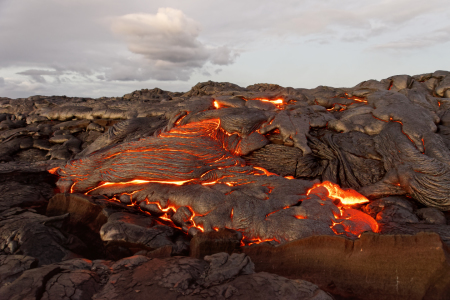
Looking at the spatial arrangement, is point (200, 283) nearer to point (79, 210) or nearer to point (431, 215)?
point (79, 210)

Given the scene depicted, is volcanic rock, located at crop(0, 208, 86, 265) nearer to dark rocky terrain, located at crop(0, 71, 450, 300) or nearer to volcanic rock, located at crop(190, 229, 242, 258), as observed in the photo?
dark rocky terrain, located at crop(0, 71, 450, 300)

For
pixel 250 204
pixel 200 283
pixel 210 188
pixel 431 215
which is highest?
pixel 210 188

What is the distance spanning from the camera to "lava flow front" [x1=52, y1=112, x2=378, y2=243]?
4016mm

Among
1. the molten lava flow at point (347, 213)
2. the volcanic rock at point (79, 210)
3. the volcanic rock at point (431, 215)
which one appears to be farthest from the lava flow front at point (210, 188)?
the volcanic rock at point (431, 215)

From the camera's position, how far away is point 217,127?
6.04m

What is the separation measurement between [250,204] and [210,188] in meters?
0.75

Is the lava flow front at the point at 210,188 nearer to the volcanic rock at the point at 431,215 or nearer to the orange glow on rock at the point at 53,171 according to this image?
the orange glow on rock at the point at 53,171

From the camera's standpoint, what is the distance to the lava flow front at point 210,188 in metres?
4.02

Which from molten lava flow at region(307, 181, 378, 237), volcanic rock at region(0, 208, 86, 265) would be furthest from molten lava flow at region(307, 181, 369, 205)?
volcanic rock at region(0, 208, 86, 265)

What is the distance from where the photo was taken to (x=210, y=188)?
4652 millimetres

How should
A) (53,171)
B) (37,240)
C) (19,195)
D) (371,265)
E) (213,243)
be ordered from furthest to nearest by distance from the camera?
1. (53,171)
2. (19,195)
3. (37,240)
4. (213,243)
5. (371,265)

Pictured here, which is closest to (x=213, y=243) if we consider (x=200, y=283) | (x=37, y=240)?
(x=200, y=283)

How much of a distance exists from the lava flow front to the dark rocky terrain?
0.9 inches

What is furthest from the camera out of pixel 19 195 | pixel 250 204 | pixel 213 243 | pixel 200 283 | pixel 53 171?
pixel 53 171
